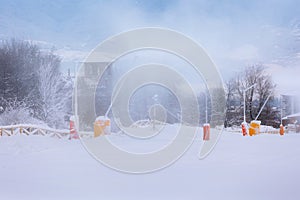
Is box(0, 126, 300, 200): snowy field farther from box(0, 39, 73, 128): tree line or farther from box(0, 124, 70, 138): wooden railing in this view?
box(0, 39, 73, 128): tree line

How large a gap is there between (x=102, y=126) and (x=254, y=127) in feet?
4.67

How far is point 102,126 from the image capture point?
3.56 m

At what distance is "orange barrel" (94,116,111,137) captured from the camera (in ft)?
11.3

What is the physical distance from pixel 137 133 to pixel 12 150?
1.14 m

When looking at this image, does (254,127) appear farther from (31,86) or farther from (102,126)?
(31,86)

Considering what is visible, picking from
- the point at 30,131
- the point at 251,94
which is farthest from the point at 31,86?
the point at 251,94

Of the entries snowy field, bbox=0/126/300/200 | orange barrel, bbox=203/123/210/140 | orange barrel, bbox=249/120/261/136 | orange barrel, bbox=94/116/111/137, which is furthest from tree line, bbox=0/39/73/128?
orange barrel, bbox=249/120/261/136

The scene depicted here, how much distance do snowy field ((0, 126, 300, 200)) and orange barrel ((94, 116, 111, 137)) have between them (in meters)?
0.48

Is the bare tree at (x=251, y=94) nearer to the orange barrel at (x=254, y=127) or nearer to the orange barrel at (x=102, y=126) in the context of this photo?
the orange barrel at (x=254, y=127)

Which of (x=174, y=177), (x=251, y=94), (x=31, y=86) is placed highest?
(x=31, y=86)

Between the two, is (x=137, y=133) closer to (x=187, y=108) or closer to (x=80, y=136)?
(x=187, y=108)

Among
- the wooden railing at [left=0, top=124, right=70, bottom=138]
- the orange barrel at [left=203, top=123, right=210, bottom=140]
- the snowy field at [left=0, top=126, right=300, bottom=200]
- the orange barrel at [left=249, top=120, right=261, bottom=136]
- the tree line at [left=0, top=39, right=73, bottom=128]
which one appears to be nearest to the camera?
the snowy field at [left=0, top=126, right=300, bottom=200]

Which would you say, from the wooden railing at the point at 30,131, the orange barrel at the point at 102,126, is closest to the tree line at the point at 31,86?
the wooden railing at the point at 30,131

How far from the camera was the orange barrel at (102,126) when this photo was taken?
3.45 m
